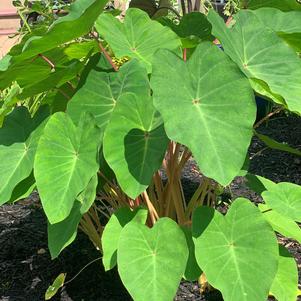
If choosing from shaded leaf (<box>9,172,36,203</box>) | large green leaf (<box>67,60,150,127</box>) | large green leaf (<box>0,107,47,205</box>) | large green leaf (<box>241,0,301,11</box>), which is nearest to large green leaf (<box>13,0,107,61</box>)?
large green leaf (<box>67,60,150,127</box>)

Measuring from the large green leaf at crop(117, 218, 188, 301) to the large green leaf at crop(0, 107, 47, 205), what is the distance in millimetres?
365

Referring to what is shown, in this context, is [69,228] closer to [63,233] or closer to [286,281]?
[63,233]

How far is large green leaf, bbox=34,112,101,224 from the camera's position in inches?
51.1

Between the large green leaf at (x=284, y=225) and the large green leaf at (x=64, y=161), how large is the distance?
52 centimetres

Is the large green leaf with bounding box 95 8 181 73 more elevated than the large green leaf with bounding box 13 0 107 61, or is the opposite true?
the large green leaf with bounding box 13 0 107 61

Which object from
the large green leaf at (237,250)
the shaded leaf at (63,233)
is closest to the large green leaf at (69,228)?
the shaded leaf at (63,233)

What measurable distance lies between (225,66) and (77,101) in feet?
1.39

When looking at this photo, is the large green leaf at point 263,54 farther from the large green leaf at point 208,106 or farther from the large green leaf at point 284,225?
the large green leaf at point 284,225

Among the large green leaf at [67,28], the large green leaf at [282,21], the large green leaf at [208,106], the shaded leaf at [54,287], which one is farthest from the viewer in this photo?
the shaded leaf at [54,287]

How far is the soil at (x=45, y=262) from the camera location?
5.71ft

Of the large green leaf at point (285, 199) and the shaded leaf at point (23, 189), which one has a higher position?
the shaded leaf at point (23, 189)

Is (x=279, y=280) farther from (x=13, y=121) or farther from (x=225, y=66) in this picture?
(x=13, y=121)

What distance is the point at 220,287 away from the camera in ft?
4.10

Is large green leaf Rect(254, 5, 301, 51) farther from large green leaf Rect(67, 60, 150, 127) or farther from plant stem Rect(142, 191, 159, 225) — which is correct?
plant stem Rect(142, 191, 159, 225)
